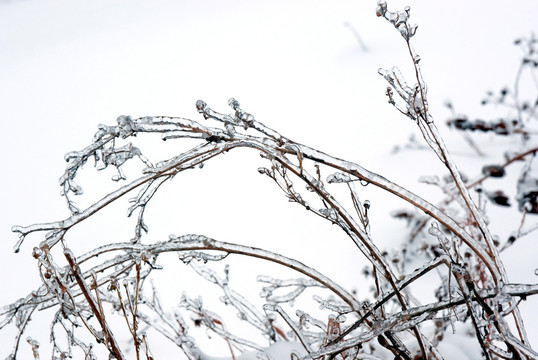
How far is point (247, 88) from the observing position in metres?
4.18

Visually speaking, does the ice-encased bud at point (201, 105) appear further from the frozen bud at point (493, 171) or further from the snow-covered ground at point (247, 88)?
the frozen bud at point (493, 171)

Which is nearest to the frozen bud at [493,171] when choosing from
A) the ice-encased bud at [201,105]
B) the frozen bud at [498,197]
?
the frozen bud at [498,197]

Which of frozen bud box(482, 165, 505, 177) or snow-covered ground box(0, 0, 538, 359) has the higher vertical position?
snow-covered ground box(0, 0, 538, 359)

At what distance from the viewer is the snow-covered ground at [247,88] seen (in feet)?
9.21

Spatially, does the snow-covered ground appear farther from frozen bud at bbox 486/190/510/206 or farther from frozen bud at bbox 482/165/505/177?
frozen bud at bbox 482/165/505/177

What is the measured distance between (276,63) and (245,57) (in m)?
0.31

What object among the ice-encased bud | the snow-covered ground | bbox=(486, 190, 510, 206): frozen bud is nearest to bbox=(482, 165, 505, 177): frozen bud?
bbox=(486, 190, 510, 206): frozen bud

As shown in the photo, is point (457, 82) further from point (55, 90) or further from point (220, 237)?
point (55, 90)

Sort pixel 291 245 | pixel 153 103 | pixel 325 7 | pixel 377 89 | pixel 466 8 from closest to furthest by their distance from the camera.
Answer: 1. pixel 291 245
2. pixel 377 89
3. pixel 153 103
4. pixel 466 8
5. pixel 325 7

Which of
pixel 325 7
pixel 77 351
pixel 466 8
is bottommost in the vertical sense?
pixel 77 351

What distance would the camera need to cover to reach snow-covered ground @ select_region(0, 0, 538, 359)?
9.21 ft

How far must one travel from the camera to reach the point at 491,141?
3.00 m

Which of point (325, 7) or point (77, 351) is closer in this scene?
point (77, 351)

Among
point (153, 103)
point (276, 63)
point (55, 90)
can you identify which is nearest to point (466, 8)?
point (276, 63)
